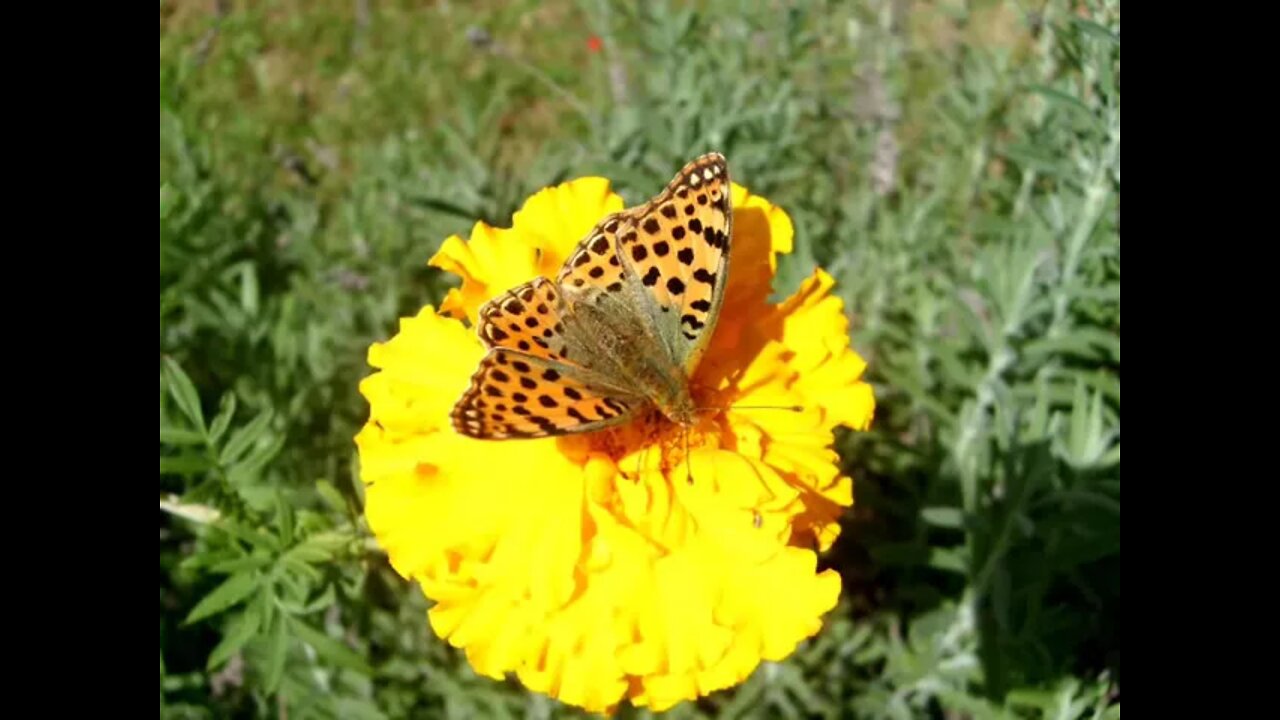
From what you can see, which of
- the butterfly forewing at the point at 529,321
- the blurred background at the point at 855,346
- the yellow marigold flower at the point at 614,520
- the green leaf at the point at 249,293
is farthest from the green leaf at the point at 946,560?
the green leaf at the point at 249,293

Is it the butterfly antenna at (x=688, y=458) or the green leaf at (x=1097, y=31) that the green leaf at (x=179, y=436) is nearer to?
the butterfly antenna at (x=688, y=458)

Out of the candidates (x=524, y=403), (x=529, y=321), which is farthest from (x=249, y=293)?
(x=524, y=403)

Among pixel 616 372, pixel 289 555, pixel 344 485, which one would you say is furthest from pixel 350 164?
pixel 616 372

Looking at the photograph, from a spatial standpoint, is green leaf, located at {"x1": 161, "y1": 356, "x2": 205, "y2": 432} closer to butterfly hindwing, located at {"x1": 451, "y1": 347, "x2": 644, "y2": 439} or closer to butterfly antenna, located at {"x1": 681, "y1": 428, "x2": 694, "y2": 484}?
butterfly hindwing, located at {"x1": 451, "y1": 347, "x2": 644, "y2": 439}

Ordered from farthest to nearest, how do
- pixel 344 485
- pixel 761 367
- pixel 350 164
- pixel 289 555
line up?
pixel 350 164 → pixel 344 485 → pixel 289 555 → pixel 761 367

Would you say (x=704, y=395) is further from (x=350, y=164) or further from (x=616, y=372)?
(x=350, y=164)

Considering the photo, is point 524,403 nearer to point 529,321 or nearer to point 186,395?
point 529,321
